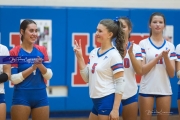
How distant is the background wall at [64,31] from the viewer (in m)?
7.38

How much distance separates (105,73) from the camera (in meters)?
4.50

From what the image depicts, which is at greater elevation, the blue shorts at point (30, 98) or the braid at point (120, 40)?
the braid at point (120, 40)

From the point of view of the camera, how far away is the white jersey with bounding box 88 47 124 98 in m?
4.48

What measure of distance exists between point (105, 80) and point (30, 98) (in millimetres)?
1020

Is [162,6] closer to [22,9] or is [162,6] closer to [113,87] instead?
[22,9]

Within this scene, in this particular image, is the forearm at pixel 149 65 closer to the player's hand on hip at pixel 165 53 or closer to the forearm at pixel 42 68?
the player's hand on hip at pixel 165 53

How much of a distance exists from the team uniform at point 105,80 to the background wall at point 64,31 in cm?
307

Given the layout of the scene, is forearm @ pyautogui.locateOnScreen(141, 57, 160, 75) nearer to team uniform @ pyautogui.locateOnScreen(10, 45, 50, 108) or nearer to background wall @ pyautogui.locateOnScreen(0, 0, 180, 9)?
team uniform @ pyautogui.locateOnScreen(10, 45, 50, 108)

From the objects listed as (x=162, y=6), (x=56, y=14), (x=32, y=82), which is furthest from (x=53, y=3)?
(x=32, y=82)

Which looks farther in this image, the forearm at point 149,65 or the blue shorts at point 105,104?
the forearm at point 149,65

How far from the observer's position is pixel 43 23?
7.49m

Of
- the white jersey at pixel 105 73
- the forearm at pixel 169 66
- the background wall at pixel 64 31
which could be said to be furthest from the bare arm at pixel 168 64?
the background wall at pixel 64 31

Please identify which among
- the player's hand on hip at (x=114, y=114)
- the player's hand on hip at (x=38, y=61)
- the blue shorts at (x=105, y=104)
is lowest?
the player's hand on hip at (x=114, y=114)

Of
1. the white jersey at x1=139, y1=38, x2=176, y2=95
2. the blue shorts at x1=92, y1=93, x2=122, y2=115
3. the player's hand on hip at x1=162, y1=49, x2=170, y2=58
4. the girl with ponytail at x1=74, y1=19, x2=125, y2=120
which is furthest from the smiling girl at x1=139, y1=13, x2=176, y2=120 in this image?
the blue shorts at x1=92, y1=93, x2=122, y2=115
